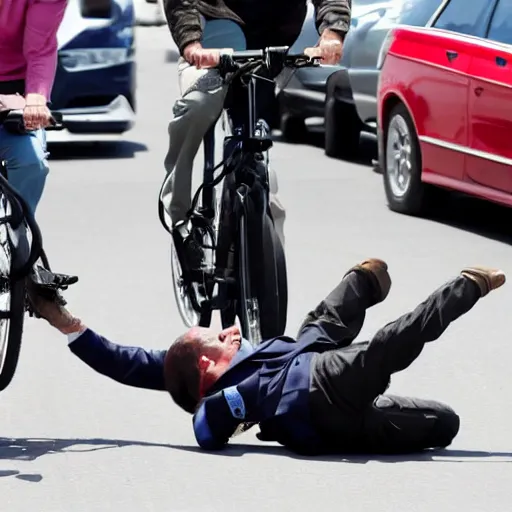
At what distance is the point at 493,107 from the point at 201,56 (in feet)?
13.2

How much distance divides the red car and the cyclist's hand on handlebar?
463cm

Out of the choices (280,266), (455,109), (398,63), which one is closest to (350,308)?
(280,266)

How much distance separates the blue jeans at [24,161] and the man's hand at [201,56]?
735mm

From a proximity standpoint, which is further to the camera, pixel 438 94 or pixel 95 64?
pixel 95 64

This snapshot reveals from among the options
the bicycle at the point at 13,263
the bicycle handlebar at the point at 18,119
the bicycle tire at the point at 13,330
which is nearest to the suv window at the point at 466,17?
the bicycle handlebar at the point at 18,119

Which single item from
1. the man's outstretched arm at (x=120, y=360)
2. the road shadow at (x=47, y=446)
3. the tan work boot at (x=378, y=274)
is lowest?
the road shadow at (x=47, y=446)

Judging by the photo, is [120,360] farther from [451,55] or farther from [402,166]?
[402,166]

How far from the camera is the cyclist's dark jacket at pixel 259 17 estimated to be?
7.43 metres

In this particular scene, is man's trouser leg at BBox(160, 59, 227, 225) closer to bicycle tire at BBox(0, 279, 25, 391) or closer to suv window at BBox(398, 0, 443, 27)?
bicycle tire at BBox(0, 279, 25, 391)

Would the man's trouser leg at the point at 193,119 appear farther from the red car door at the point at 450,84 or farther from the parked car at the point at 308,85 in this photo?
the parked car at the point at 308,85

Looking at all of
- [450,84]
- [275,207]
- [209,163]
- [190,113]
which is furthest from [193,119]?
[450,84]

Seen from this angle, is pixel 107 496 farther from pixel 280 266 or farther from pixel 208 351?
pixel 280 266

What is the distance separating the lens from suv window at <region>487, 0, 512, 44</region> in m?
11.1

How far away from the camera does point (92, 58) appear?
1527cm
